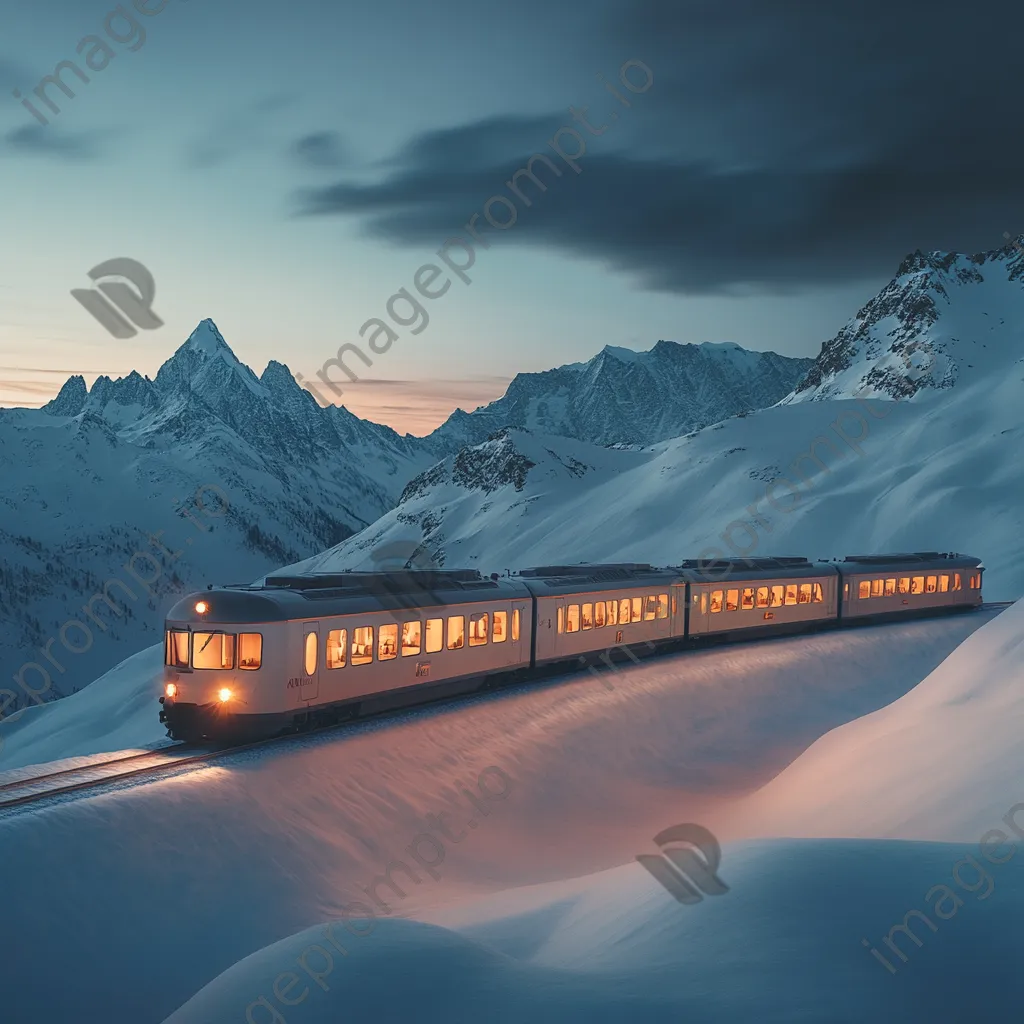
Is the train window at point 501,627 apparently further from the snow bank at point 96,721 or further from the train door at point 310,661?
the snow bank at point 96,721

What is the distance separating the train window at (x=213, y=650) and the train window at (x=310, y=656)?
150 cm

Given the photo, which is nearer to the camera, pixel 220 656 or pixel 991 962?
pixel 991 962

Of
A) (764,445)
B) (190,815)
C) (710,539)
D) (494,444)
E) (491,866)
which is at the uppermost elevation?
(494,444)

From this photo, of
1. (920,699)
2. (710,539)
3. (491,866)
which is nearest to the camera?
(491,866)

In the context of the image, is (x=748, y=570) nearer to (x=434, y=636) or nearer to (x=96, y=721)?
(x=434, y=636)

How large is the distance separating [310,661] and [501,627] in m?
8.01

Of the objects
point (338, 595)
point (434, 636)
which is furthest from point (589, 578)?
point (338, 595)

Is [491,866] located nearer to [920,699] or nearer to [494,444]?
[920,699]

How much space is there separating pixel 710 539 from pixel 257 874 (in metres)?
94.7

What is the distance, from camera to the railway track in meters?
16.5

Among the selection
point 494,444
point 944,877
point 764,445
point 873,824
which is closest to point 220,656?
point 873,824

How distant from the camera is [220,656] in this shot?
2039cm

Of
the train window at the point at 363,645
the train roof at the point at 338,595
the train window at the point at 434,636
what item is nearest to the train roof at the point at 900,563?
the train roof at the point at 338,595
